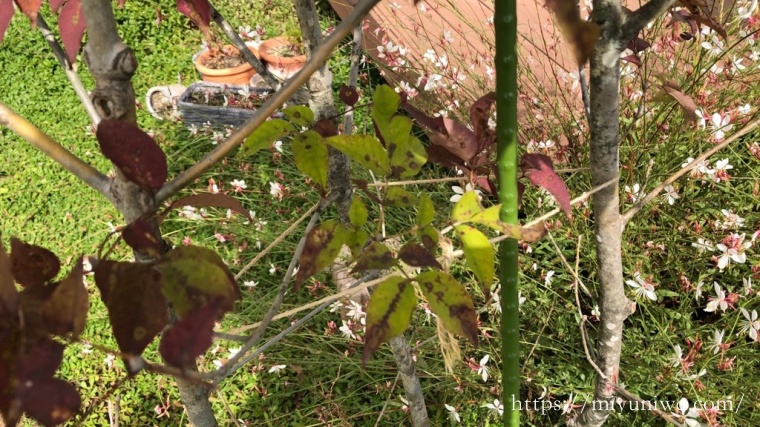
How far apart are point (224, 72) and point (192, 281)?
122 inches

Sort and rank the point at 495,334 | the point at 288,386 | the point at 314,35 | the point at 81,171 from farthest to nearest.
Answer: the point at 288,386 → the point at 495,334 → the point at 314,35 → the point at 81,171

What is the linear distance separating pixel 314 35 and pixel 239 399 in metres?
1.43

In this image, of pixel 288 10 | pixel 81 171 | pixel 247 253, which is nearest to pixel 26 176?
pixel 247 253

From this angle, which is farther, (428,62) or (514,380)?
(428,62)

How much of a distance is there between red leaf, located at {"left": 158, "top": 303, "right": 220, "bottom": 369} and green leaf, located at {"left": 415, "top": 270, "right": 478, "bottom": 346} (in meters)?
0.21

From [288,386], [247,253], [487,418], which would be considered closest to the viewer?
[487,418]

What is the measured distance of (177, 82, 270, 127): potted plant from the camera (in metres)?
2.84

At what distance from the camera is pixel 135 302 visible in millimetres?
373

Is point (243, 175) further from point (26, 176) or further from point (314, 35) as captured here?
point (314, 35)

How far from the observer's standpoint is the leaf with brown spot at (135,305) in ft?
1.21

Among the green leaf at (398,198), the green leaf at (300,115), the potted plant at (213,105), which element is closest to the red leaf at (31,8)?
the green leaf at (300,115)

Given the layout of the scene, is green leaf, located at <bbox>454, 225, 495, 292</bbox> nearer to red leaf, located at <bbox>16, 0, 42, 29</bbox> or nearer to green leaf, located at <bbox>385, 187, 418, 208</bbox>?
green leaf, located at <bbox>385, 187, 418, 208</bbox>

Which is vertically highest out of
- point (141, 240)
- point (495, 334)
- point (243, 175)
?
point (243, 175)

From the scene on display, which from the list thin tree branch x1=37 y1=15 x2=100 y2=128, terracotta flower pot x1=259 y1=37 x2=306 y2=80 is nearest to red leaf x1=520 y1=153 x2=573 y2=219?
thin tree branch x1=37 y1=15 x2=100 y2=128
